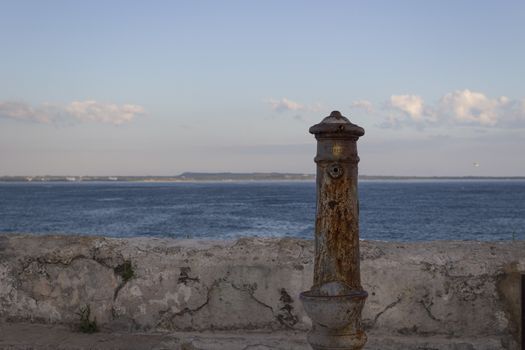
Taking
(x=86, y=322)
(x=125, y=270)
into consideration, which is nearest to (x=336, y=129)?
(x=125, y=270)

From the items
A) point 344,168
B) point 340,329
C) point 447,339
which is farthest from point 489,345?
point 344,168

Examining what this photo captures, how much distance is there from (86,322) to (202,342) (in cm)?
74

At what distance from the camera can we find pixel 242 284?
13.3 feet

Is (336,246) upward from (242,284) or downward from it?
upward

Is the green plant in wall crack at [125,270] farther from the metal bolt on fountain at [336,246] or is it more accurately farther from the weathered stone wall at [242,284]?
the metal bolt on fountain at [336,246]

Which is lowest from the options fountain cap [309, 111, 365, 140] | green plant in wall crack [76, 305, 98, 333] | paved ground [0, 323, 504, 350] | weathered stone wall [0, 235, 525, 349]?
paved ground [0, 323, 504, 350]

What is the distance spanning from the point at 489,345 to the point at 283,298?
121 cm

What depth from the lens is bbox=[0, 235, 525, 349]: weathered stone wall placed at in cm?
394

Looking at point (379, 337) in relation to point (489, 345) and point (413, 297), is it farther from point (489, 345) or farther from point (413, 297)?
point (489, 345)

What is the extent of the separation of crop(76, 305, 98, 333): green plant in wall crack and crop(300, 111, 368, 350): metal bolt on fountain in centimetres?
180

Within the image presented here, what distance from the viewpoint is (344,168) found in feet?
9.07

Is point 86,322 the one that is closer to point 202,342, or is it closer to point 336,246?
point 202,342

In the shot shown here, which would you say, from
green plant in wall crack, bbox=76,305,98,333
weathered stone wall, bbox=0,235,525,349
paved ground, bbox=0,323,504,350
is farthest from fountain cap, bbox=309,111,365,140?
green plant in wall crack, bbox=76,305,98,333

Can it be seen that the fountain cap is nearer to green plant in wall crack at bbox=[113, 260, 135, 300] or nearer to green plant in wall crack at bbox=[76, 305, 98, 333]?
green plant in wall crack at bbox=[113, 260, 135, 300]
